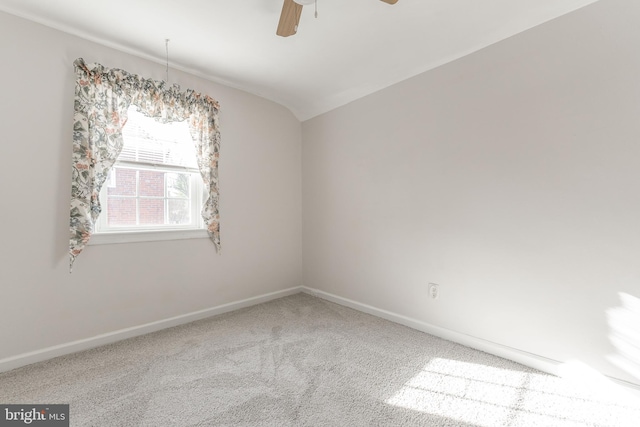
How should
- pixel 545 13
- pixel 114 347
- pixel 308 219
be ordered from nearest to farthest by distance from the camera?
pixel 545 13 → pixel 114 347 → pixel 308 219

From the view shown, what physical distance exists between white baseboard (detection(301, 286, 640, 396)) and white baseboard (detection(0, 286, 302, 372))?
51.7 inches

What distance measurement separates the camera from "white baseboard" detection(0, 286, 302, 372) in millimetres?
1981

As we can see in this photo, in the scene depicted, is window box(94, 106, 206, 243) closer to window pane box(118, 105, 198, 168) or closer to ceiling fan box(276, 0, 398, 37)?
window pane box(118, 105, 198, 168)

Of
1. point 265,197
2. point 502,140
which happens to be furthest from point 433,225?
point 265,197

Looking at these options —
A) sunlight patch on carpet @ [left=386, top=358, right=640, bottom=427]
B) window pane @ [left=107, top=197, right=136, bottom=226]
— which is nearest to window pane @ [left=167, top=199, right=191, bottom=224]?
window pane @ [left=107, top=197, right=136, bottom=226]

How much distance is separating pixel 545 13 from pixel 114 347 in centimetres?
390

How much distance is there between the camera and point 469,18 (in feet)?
6.63

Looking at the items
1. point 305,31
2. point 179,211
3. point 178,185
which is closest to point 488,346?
point 305,31

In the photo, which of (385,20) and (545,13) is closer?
(545,13)

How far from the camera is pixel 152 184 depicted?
267 cm

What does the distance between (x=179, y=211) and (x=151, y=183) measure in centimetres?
36

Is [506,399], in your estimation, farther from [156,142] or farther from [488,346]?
[156,142]

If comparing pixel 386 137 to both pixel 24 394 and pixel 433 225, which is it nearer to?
pixel 433 225

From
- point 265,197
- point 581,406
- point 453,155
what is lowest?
point 581,406
